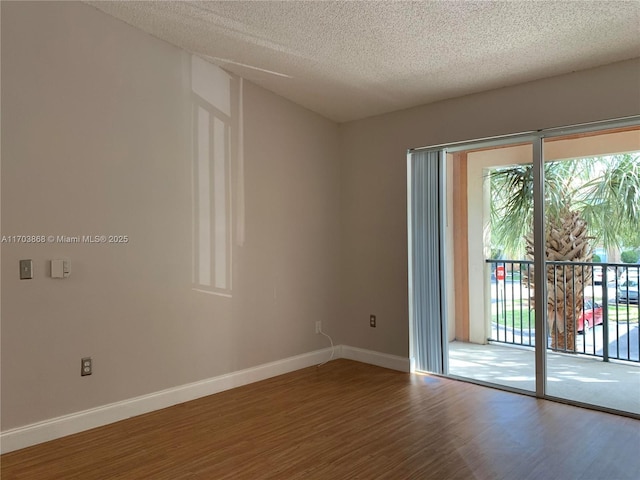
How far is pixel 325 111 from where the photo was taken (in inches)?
185

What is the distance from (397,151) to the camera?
4473 mm

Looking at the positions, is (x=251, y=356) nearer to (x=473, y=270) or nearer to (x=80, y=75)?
(x=473, y=270)

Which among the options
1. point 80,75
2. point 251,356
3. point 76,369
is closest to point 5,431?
point 76,369

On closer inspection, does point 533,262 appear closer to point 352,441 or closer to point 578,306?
point 578,306

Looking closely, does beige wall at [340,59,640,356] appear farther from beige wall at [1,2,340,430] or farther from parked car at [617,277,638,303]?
parked car at [617,277,638,303]

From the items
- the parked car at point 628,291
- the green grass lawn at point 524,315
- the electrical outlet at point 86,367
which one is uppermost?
the parked car at point 628,291

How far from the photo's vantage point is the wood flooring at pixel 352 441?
2.49 metres

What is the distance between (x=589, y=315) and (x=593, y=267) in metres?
0.38

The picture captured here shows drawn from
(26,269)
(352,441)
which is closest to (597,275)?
(352,441)

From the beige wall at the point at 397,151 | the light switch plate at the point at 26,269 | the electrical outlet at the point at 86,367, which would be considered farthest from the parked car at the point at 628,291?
the light switch plate at the point at 26,269

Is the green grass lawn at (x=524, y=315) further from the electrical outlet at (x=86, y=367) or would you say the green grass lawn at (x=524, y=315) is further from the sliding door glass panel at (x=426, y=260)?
the electrical outlet at (x=86, y=367)

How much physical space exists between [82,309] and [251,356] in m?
1.55

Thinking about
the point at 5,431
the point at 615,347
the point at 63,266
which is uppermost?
the point at 63,266

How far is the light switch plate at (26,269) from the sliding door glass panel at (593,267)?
12.3ft
